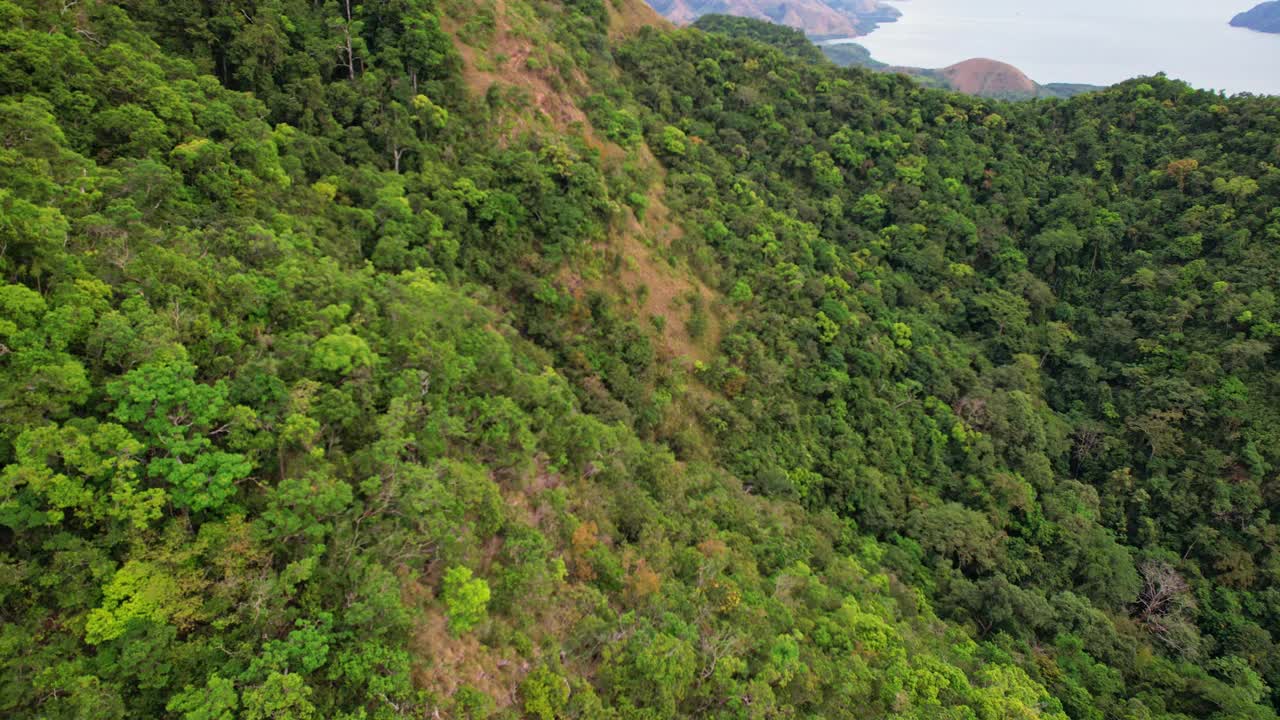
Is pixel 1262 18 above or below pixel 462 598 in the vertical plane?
above

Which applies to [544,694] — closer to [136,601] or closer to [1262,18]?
[136,601]

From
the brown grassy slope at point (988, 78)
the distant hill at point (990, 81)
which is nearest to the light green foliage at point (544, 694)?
the distant hill at point (990, 81)

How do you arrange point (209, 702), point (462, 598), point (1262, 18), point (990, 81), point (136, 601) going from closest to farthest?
point (209, 702), point (136, 601), point (462, 598), point (990, 81), point (1262, 18)

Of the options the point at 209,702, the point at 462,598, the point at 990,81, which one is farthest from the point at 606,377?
the point at 990,81

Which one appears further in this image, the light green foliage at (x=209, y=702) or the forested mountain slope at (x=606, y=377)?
the forested mountain slope at (x=606, y=377)

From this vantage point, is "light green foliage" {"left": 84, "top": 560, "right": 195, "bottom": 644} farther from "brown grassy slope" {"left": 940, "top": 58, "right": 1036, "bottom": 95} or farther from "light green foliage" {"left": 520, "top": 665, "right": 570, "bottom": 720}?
"brown grassy slope" {"left": 940, "top": 58, "right": 1036, "bottom": 95}

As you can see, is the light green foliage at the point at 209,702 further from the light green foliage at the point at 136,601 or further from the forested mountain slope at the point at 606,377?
the light green foliage at the point at 136,601
